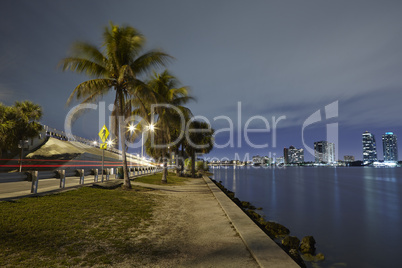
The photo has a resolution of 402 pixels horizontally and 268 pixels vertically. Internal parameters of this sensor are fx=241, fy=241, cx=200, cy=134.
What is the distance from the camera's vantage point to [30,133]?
31.7m

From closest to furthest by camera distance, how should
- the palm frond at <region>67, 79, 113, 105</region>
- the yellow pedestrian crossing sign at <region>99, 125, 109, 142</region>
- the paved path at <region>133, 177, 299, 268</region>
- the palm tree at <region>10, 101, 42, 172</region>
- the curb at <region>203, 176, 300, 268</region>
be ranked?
1. the curb at <region>203, 176, 300, 268</region>
2. the paved path at <region>133, 177, 299, 268</region>
3. the palm frond at <region>67, 79, 113, 105</region>
4. the yellow pedestrian crossing sign at <region>99, 125, 109, 142</region>
5. the palm tree at <region>10, 101, 42, 172</region>

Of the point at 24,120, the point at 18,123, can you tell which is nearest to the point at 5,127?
the point at 18,123

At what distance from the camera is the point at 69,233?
6.07m

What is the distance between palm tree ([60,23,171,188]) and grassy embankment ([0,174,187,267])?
6664 mm

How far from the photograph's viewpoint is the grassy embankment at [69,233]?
467cm

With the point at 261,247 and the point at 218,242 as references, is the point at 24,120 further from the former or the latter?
the point at 261,247

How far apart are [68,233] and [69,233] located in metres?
0.02

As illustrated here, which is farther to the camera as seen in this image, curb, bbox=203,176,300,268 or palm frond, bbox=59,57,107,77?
palm frond, bbox=59,57,107,77

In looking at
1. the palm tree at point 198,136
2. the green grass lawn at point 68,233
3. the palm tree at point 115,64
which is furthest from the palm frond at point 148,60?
the palm tree at point 198,136

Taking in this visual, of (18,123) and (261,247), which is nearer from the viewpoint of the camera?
(261,247)

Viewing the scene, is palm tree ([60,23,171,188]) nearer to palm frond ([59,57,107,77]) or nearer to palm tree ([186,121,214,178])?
palm frond ([59,57,107,77])

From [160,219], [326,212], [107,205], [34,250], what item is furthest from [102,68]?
[326,212]

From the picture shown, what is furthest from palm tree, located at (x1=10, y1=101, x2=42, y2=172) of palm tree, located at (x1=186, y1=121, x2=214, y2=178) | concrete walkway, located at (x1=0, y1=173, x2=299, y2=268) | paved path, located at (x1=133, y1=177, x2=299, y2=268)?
paved path, located at (x1=133, y1=177, x2=299, y2=268)

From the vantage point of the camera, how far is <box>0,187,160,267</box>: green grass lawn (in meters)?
4.66
